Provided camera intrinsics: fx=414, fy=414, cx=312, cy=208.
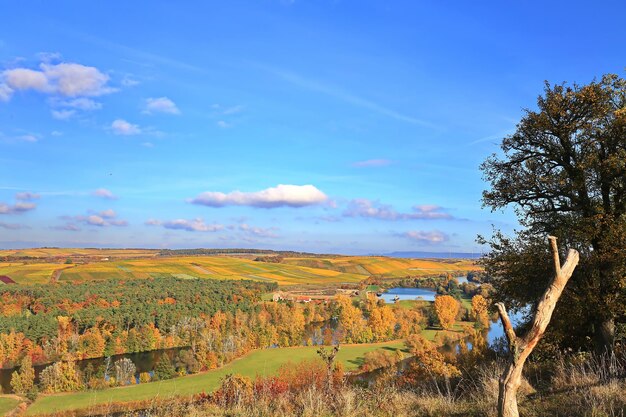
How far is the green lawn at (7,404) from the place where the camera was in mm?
58519

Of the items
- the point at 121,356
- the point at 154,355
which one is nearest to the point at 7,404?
the point at 121,356

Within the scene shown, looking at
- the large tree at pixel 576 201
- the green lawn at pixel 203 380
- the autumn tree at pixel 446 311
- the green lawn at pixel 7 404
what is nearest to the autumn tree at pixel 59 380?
the green lawn at pixel 203 380

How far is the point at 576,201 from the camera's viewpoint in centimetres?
1507

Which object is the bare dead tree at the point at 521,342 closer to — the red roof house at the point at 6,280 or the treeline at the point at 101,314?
the treeline at the point at 101,314

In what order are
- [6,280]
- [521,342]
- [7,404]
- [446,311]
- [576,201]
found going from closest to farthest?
[521,342], [576,201], [7,404], [446,311], [6,280]

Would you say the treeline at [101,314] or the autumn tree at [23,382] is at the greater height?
the treeline at [101,314]

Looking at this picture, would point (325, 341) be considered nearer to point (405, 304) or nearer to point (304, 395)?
point (405, 304)

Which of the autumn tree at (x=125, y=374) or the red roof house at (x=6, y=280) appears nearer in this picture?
the autumn tree at (x=125, y=374)

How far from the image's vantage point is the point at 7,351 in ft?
290

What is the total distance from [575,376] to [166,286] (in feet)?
506

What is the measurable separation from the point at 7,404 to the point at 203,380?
1114 inches

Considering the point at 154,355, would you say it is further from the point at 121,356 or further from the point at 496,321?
the point at 496,321

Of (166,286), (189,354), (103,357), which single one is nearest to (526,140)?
(189,354)

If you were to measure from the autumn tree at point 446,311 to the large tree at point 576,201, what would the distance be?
97257mm
